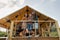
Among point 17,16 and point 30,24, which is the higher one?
point 17,16

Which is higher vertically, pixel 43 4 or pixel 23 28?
pixel 43 4

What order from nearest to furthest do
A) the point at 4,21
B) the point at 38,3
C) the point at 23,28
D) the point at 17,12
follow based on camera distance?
the point at 23,28 → the point at 4,21 → the point at 17,12 → the point at 38,3

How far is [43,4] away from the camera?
41.7ft

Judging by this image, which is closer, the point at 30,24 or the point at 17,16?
the point at 30,24

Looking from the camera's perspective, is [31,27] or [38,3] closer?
[31,27]

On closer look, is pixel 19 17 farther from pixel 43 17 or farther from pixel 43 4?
pixel 43 4

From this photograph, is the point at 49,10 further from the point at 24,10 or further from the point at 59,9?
the point at 24,10

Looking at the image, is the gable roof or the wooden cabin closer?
the wooden cabin

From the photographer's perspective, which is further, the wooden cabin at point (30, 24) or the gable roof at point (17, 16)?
the gable roof at point (17, 16)

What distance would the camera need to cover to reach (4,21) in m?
8.95

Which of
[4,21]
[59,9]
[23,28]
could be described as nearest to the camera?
[23,28]

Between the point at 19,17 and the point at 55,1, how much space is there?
531cm

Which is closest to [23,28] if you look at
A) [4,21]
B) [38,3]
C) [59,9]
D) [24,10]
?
[4,21]

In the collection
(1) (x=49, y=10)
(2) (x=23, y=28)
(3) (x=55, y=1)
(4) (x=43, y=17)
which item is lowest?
(2) (x=23, y=28)
